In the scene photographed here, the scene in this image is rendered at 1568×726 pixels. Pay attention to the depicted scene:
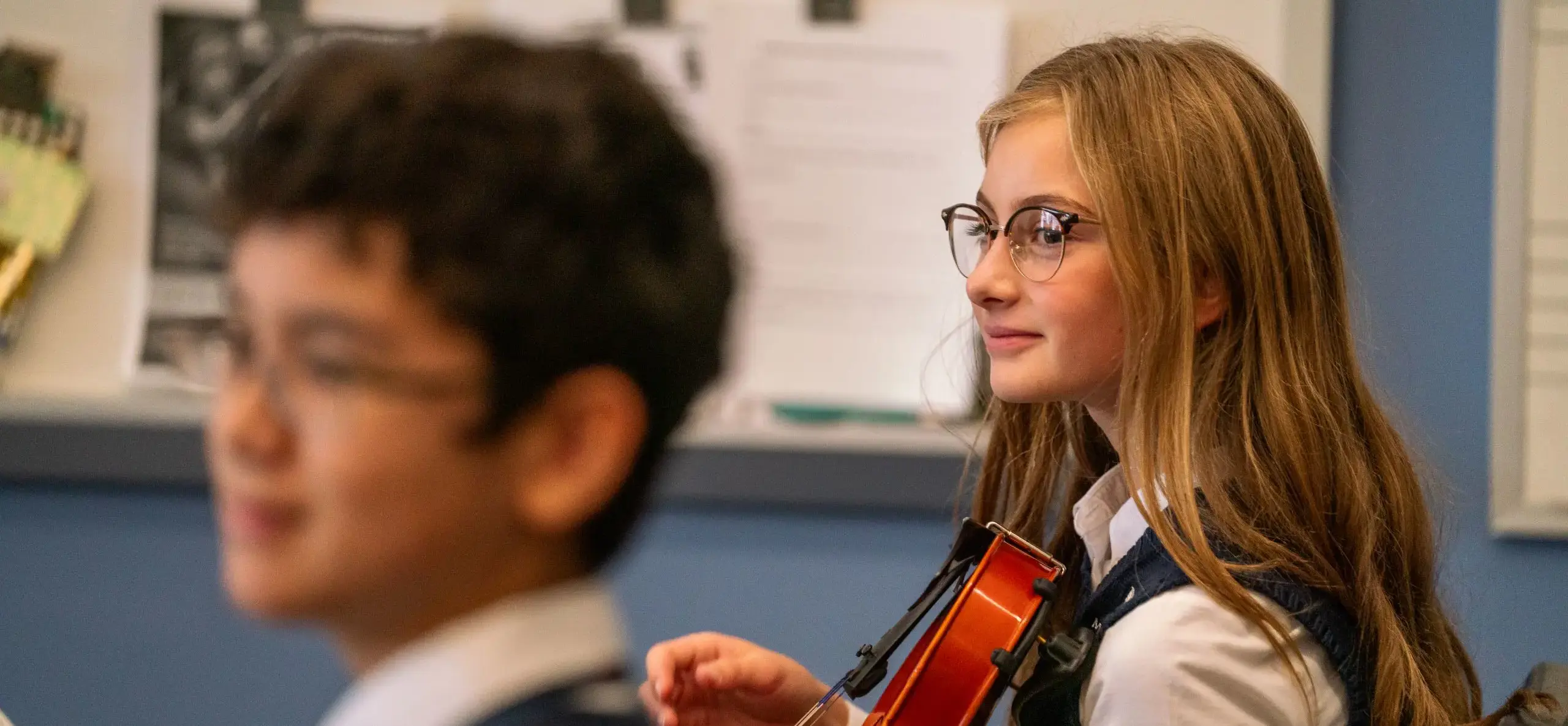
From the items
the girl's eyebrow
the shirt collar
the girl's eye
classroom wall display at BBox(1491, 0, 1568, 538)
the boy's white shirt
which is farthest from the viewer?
classroom wall display at BBox(1491, 0, 1568, 538)

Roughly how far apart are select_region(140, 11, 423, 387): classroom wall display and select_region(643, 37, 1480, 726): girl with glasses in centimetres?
89

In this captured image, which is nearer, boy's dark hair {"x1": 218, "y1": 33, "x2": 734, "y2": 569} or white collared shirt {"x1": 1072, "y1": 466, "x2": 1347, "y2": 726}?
boy's dark hair {"x1": 218, "y1": 33, "x2": 734, "y2": 569}

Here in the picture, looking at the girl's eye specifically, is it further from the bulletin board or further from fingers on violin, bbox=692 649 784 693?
the bulletin board

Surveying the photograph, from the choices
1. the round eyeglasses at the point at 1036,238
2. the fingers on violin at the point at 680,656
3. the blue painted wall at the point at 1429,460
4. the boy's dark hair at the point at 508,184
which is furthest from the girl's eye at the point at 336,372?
the blue painted wall at the point at 1429,460

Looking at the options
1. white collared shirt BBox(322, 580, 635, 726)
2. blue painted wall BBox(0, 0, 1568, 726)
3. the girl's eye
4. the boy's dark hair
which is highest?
the boy's dark hair

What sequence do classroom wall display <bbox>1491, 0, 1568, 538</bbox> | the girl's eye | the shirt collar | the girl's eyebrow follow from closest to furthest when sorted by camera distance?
1. the girl's eye
2. the girl's eyebrow
3. the shirt collar
4. classroom wall display <bbox>1491, 0, 1568, 538</bbox>

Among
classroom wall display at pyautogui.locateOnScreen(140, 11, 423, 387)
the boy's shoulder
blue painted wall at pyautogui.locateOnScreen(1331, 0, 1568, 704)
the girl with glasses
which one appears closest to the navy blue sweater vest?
the girl with glasses

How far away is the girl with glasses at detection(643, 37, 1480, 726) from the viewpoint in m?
0.81

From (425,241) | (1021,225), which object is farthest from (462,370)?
(1021,225)

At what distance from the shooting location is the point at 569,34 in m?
0.31

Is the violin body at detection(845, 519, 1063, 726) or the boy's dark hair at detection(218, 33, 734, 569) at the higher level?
the boy's dark hair at detection(218, 33, 734, 569)

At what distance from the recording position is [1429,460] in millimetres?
1385

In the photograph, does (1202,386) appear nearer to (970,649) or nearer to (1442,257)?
(970,649)

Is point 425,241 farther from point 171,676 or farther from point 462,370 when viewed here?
point 171,676
